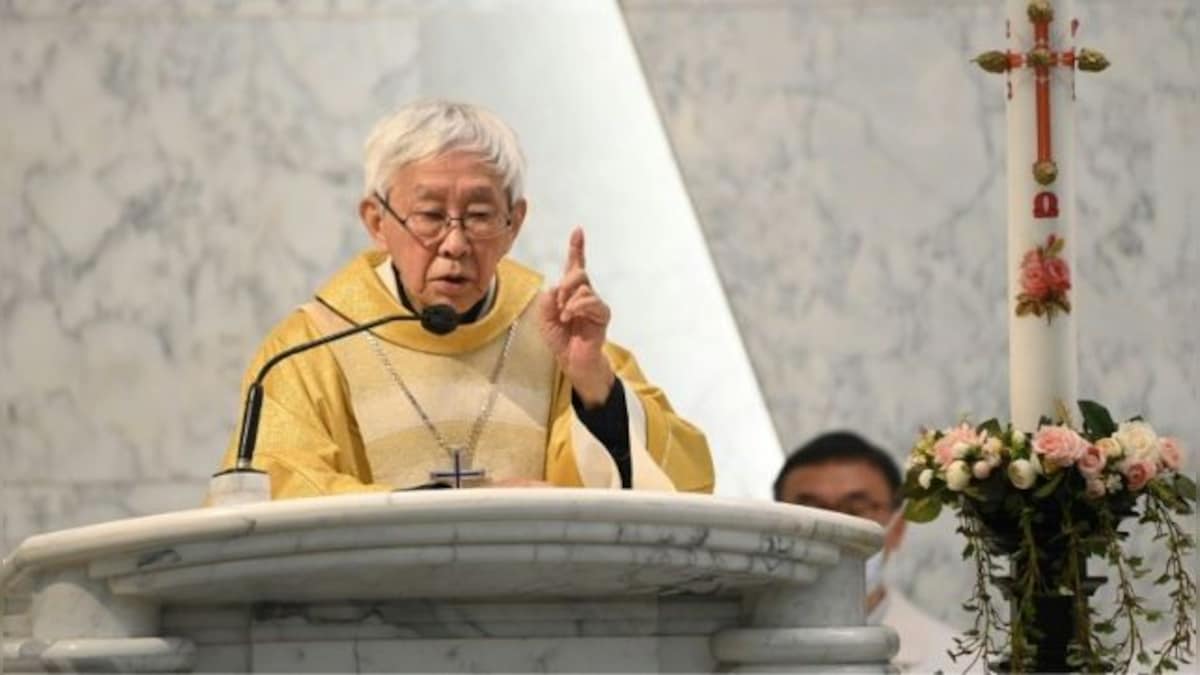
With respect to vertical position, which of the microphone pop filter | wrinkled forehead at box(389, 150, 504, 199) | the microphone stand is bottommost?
the microphone stand

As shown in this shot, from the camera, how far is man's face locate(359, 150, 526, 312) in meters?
5.54

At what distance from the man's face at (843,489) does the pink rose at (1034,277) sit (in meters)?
1.97

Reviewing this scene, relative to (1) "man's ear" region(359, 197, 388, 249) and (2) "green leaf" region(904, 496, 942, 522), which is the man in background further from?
(2) "green leaf" region(904, 496, 942, 522)

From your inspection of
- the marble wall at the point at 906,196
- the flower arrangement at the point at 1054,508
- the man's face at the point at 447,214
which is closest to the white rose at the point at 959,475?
the flower arrangement at the point at 1054,508

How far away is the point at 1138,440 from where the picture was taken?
4.88 m

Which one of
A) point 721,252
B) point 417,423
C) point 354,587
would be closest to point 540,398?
point 417,423

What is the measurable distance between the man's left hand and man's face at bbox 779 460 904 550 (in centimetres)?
170

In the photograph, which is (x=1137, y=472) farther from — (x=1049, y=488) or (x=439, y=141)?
(x=439, y=141)

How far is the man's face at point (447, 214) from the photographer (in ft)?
18.2

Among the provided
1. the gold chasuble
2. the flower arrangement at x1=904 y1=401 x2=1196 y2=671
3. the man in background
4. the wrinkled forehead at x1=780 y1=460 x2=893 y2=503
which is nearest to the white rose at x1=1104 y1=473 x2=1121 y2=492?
the flower arrangement at x1=904 y1=401 x2=1196 y2=671

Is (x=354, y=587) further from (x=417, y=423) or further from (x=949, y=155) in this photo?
(x=949, y=155)

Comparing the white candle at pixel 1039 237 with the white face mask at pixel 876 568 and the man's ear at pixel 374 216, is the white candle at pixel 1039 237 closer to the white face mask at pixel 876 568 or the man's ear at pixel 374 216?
the man's ear at pixel 374 216

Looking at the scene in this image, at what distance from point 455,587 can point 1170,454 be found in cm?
142

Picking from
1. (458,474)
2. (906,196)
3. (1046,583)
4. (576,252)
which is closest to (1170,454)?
(1046,583)
